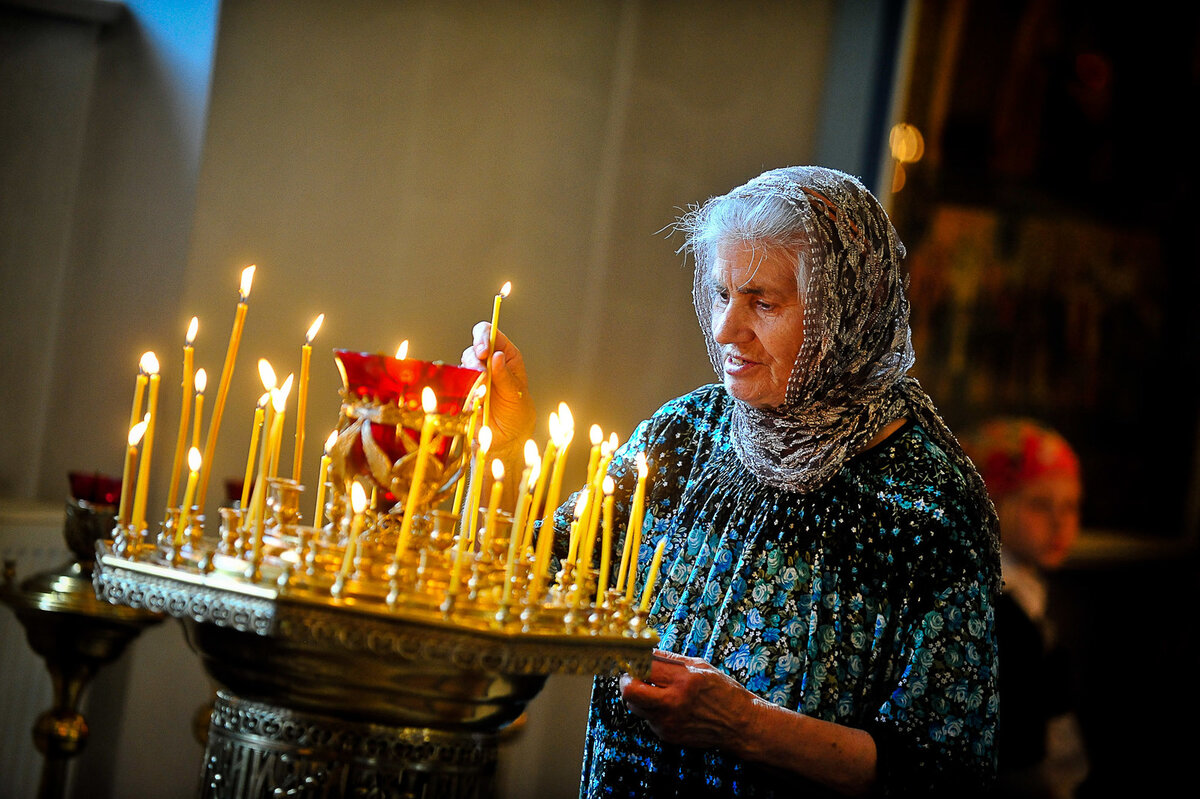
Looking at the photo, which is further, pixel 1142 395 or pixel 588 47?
pixel 1142 395

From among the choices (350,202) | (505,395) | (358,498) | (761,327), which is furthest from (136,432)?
(350,202)

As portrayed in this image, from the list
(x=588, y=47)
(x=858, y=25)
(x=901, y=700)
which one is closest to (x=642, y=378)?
(x=588, y=47)

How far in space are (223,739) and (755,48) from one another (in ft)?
11.6

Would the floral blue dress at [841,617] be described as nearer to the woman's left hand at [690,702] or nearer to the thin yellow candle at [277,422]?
the woman's left hand at [690,702]

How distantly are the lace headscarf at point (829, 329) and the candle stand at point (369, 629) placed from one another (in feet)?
2.23

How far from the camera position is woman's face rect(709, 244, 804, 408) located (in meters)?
1.81

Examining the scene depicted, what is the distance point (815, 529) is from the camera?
5.98 ft

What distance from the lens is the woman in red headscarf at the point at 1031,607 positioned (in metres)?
3.21

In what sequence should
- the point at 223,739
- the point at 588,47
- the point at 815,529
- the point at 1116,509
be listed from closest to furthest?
the point at 223,739 < the point at 815,529 < the point at 588,47 < the point at 1116,509

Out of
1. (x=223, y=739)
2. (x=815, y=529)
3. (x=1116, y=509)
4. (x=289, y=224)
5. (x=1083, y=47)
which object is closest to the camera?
(x=223, y=739)

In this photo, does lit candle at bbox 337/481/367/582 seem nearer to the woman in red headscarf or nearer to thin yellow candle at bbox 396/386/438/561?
thin yellow candle at bbox 396/386/438/561

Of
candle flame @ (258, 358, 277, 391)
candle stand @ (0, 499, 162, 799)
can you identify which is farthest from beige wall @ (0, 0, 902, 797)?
candle flame @ (258, 358, 277, 391)

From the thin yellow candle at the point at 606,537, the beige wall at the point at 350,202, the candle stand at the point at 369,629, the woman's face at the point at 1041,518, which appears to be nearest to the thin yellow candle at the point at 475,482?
the candle stand at the point at 369,629

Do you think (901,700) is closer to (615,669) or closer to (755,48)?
(615,669)
